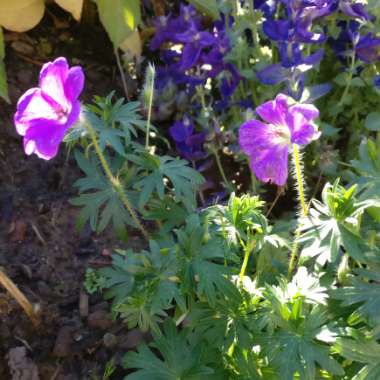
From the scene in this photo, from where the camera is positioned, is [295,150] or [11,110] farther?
[11,110]

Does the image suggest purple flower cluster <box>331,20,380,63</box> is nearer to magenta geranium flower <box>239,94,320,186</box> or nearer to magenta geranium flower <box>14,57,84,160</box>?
magenta geranium flower <box>239,94,320,186</box>

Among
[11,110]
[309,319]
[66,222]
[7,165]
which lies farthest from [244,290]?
[11,110]

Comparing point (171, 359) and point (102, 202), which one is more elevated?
point (102, 202)

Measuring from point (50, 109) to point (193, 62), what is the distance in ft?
2.61

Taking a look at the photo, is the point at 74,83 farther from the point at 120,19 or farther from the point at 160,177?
the point at 120,19

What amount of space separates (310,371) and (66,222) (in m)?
1.07

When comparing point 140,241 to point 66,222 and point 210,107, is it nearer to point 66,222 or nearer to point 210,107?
point 66,222

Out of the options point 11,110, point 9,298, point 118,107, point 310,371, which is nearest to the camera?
point 310,371

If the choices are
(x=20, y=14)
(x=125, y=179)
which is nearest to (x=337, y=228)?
(x=125, y=179)

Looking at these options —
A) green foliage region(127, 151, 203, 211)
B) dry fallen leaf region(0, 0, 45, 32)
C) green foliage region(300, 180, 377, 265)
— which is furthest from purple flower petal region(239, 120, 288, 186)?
dry fallen leaf region(0, 0, 45, 32)

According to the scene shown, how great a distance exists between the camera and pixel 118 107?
165 cm

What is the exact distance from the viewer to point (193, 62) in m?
2.15

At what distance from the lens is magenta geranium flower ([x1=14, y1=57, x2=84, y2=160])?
54.2 inches

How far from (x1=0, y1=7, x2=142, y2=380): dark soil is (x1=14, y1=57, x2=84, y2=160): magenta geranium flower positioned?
2.14ft
